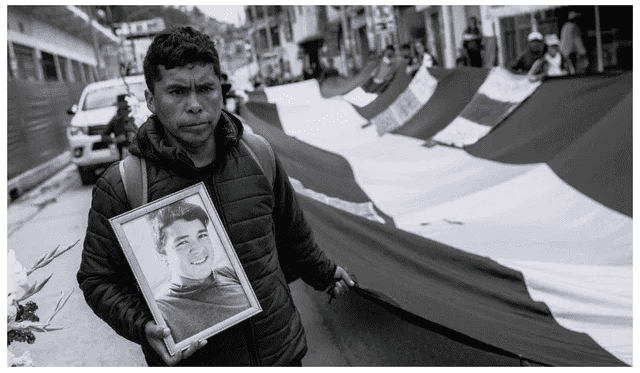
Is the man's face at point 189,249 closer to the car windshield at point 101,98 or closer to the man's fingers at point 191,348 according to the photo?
the man's fingers at point 191,348

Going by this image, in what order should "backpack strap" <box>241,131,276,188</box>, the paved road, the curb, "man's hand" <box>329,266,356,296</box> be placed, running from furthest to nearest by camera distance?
the curb < the paved road < "man's hand" <box>329,266,356,296</box> < "backpack strap" <box>241,131,276,188</box>

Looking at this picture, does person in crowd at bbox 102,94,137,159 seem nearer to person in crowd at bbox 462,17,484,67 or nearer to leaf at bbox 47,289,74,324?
leaf at bbox 47,289,74,324

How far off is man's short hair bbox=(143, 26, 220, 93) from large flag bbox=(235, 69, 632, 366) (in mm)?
1695

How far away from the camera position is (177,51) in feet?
5.73

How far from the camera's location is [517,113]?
686cm

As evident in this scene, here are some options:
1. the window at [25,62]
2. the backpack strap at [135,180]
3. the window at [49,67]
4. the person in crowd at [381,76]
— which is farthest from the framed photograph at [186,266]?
the window at [49,67]

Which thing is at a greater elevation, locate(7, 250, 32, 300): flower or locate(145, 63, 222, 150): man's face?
locate(145, 63, 222, 150): man's face

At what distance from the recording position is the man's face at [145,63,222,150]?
5.81 feet

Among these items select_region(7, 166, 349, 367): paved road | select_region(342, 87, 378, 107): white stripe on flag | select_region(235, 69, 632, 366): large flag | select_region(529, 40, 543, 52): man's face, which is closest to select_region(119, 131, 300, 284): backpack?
select_region(7, 166, 349, 367): paved road

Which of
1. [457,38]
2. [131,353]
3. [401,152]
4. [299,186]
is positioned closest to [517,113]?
[401,152]

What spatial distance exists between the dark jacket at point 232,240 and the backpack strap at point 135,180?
0.05ft

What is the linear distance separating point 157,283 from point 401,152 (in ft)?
20.0

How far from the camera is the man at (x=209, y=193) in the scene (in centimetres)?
175

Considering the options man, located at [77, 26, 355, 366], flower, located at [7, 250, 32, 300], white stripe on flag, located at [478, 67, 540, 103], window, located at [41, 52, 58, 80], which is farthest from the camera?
window, located at [41, 52, 58, 80]
